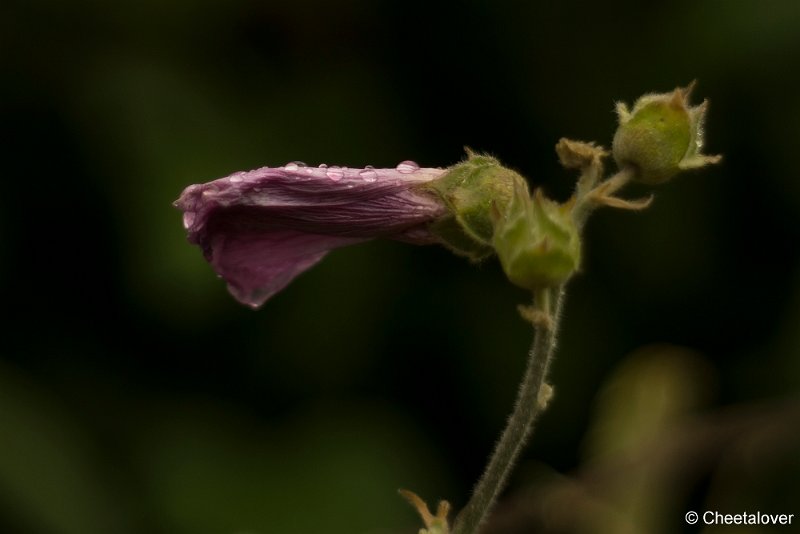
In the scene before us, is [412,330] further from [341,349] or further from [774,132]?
[774,132]

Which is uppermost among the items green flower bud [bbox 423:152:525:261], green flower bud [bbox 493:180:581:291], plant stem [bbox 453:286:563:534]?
green flower bud [bbox 423:152:525:261]

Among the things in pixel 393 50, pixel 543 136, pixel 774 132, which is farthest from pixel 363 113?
pixel 774 132

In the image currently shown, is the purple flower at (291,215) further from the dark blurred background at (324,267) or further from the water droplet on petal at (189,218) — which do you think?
the dark blurred background at (324,267)

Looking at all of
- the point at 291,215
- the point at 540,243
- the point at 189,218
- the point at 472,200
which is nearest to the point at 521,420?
the point at 540,243

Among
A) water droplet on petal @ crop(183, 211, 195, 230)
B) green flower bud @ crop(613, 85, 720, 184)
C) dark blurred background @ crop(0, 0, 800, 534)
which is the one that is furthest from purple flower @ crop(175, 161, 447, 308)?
dark blurred background @ crop(0, 0, 800, 534)

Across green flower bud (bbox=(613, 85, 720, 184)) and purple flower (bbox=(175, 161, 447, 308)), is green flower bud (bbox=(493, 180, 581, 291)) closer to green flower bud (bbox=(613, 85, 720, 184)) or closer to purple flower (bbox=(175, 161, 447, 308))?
green flower bud (bbox=(613, 85, 720, 184))

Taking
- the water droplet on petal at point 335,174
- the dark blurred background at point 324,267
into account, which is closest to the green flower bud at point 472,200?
the water droplet on petal at point 335,174
